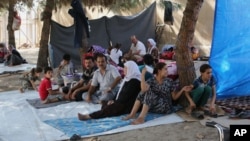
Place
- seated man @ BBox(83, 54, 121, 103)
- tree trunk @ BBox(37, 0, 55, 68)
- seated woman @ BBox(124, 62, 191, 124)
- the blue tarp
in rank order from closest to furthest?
seated woman @ BBox(124, 62, 191, 124) < the blue tarp < seated man @ BBox(83, 54, 121, 103) < tree trunk @ BBox(37, 0, 55, 68)

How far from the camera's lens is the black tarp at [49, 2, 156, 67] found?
10344mm

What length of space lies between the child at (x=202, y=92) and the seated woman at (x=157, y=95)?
0.12 meters

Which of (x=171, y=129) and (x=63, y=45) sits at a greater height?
(x=63, y=45)

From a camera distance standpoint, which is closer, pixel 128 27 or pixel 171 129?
pixel 171 129

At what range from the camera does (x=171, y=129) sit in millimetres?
4461

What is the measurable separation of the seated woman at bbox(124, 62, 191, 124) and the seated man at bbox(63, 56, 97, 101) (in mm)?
1419

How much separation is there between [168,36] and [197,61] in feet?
10.2

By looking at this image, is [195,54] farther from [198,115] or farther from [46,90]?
[198,115]

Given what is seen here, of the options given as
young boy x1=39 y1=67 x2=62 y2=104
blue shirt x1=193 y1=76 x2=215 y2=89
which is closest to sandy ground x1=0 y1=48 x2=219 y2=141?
blue shirt x1=193 y1=76 x2=215 y2=89

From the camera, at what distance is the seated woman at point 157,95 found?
187 inches

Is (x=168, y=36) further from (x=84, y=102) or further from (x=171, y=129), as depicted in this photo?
(x=171, y=129)

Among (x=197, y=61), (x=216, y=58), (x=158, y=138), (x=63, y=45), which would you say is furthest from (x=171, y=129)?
(x=63, y=45)

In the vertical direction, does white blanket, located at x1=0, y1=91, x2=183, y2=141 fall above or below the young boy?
below

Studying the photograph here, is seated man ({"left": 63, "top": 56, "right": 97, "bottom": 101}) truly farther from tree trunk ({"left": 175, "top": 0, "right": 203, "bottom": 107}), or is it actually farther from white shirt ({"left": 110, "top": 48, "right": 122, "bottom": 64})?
white shirt ({"left": 110, "top": 48, "right": 122, "bottom": 64})
